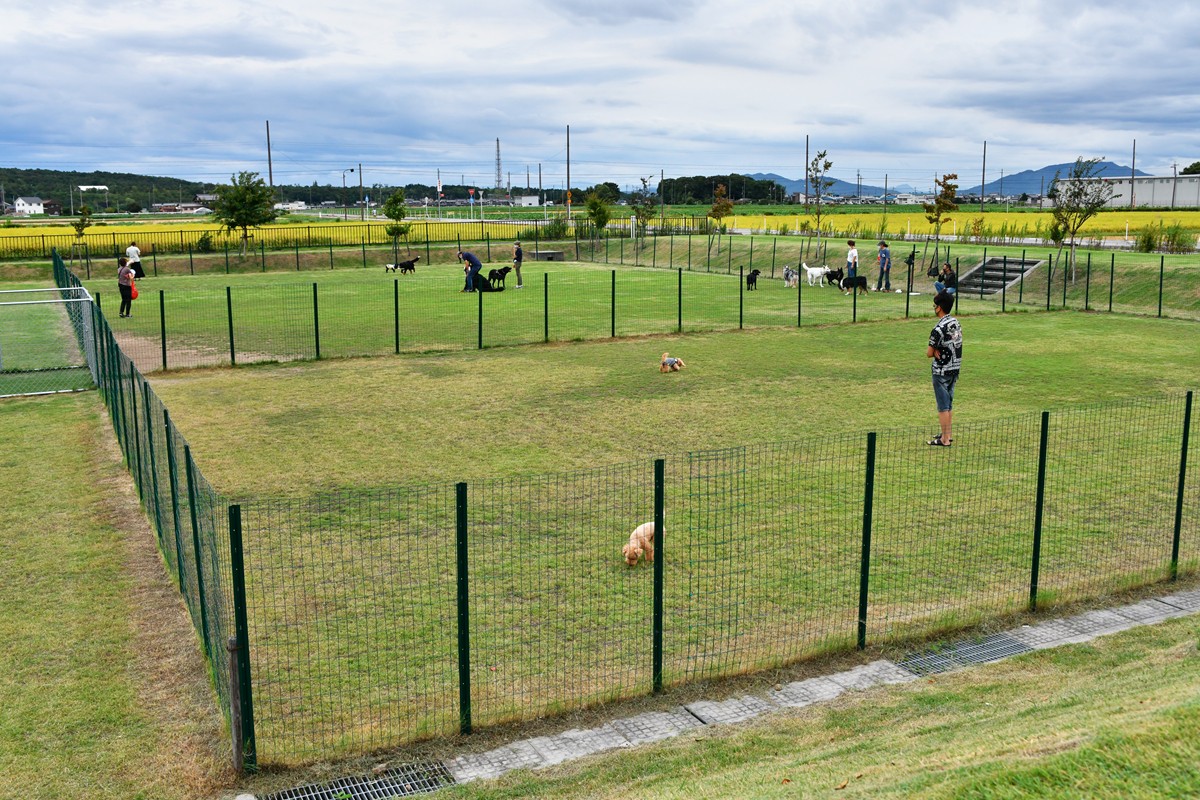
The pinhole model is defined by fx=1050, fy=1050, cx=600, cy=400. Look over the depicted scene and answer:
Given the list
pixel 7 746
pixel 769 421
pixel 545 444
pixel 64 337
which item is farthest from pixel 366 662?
pixel 64 337

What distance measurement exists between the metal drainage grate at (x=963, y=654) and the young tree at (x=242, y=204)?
166 ft

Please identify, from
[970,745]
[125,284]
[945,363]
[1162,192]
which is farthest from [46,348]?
[1162,192]

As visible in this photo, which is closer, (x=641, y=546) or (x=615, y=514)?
(x=641, y=546)

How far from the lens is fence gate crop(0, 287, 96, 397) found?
66.0ft

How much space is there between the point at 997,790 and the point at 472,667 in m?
3.99

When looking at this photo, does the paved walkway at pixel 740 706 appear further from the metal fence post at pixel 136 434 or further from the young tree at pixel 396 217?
the young tree at pixel 396 217

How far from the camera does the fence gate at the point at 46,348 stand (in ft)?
66.0

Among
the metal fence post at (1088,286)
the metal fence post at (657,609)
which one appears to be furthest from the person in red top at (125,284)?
the metal fence post at (1088,286)

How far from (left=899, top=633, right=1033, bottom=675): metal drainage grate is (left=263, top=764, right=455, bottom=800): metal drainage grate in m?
3.73

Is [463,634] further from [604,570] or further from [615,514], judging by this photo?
[615,514]

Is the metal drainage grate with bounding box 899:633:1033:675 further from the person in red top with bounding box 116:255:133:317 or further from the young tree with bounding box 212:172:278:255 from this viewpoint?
the young tree with bounding box 212:172:278:255

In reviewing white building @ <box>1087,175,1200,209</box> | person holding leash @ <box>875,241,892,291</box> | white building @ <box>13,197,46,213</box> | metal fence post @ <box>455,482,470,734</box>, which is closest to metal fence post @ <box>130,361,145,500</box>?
metal fence post @ <box>455,482,470,734</box>

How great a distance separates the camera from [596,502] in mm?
11695

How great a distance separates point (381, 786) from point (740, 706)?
2.56 m
